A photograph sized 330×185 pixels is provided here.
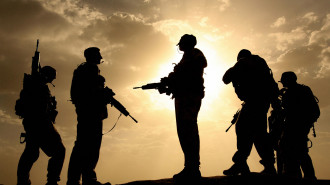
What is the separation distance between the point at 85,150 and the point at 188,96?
7.21 ft

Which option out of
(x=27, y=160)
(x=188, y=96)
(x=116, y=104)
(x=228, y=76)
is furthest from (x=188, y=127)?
(x=27, y=160)

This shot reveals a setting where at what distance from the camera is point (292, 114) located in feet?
21.7

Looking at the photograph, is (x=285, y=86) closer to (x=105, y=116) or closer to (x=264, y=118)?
(x=264, y=118)

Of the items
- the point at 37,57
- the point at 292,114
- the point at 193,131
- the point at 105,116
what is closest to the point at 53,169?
the point at 105,116

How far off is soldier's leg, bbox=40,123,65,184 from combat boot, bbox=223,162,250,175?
320cm

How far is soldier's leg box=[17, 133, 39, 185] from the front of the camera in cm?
491

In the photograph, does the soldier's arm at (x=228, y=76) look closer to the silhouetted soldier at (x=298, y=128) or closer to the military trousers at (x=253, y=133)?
the military trousers at (x=253, y=133)

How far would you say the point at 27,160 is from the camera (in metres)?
5.07

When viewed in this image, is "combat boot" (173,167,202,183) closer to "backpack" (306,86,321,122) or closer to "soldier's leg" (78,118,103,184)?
"soldier's leg" (78,118,103,184)

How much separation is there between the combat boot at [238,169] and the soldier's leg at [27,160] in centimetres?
376

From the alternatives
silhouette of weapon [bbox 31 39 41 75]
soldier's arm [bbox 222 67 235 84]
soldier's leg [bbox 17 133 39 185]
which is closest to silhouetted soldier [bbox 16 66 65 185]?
soldier's leg [bbox 17 133 39 185]

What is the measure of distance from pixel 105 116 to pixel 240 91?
2800 millimetres

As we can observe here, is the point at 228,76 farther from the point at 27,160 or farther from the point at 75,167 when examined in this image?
the point at 27,160

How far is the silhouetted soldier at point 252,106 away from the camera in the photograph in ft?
15.7
